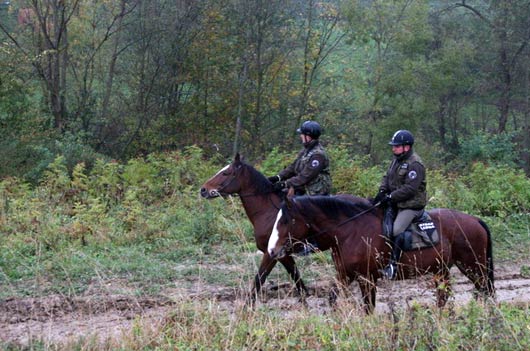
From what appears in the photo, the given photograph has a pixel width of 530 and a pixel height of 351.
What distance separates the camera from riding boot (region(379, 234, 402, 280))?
8.74 m

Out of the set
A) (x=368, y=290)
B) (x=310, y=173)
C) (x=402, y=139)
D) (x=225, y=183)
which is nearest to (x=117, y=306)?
(x=225, y=183)

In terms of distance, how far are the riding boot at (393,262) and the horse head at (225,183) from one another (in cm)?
245

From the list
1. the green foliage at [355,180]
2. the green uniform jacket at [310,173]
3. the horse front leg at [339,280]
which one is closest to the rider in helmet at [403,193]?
the horse front leg at [339,280]

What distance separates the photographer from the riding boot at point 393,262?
28.7 ft

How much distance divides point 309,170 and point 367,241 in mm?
2001

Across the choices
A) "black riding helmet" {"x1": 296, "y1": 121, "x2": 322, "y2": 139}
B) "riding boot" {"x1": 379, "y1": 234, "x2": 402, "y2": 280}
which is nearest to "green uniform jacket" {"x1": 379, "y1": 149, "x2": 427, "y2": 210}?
"riding boot" {"x1": 379, "y1": 234, "x2": 402, "y2": 280}

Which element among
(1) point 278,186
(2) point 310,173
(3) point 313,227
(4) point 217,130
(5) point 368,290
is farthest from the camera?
(4) point 217,130

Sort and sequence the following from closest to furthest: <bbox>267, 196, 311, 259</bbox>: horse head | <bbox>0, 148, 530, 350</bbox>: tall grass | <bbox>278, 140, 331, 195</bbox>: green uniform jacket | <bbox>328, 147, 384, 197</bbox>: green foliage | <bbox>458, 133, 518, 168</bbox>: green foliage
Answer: <bbox>0, 148, 530, 350</bbox>: tall grass < <bbox>267, 196, 311, 259</bbox>: horse head < <bbox>278, 140, 331, 195</bbox>: green uniform jacket < <bbox>328, 147, 384, 197</bbox>: green foliage < <bbox>458, 133, 518, 168</bbox>: green foliage

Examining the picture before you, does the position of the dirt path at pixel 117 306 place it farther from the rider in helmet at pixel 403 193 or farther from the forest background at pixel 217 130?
the rider in helmet at pixel 403 193

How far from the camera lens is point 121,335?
7.12m

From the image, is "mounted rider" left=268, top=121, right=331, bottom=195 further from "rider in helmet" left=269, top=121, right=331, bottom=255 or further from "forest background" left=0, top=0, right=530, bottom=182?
"forest background" left=0, top=0, right=530, bottom=182

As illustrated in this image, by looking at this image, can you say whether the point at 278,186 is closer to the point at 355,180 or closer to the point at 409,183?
the point at 409,183

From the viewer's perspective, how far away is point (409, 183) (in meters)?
8.82

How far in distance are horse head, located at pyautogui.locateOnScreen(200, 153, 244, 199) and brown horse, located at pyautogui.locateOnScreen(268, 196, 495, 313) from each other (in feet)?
4.60
